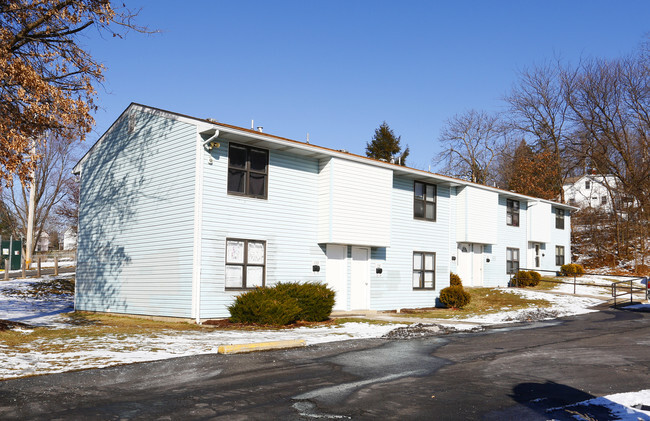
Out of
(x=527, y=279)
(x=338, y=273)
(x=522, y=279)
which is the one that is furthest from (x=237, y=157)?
(x=522, y=279)

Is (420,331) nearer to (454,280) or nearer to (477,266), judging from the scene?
(454,280)

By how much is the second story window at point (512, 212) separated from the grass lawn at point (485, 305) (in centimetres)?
567

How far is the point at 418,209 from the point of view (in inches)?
979

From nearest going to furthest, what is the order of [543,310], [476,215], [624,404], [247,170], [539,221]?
[624,404] < [247,170] < [543,310] < [476,215] < [539,221]

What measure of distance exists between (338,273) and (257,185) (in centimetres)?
473

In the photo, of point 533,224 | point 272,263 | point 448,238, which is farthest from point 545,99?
point 272,263

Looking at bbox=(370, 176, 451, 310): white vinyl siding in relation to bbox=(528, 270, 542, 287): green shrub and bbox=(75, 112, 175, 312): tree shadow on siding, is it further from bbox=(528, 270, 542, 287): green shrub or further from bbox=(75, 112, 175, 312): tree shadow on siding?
bbox=(75, 112, 175, 312): tree shadow on siding

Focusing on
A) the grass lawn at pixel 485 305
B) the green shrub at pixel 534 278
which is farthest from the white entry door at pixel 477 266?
the green shrub at pixel 534 278

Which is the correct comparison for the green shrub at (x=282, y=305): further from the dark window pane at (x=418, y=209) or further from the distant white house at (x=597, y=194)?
the distant white house at (x=597, y=194)

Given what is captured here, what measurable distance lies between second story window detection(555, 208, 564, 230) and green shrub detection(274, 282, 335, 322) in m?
26.0

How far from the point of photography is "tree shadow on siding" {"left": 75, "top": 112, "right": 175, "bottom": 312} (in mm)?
19984

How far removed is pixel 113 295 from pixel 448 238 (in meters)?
14.5

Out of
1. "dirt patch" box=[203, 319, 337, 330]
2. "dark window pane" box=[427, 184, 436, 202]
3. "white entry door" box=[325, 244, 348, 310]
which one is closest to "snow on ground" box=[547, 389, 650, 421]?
"dirt patch" box=[203, 319, 337, 330]

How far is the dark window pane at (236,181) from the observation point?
59.2 feet
